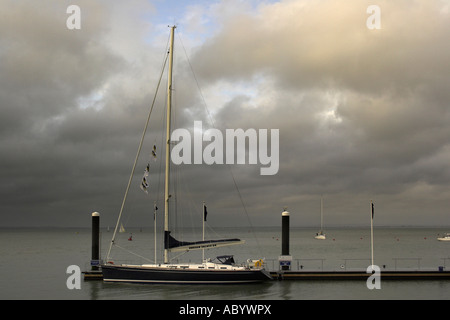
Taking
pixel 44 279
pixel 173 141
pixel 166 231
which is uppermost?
pixel 173 141

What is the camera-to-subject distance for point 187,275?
4406 centimetres

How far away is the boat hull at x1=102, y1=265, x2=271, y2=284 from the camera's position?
44.0m

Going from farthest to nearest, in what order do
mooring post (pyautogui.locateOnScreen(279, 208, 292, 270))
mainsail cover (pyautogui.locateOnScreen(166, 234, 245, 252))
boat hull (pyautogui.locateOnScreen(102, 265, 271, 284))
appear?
mooring post (pyautogui.locateOnScreen(279, 208, 292, 270)), mainsail cover (pyautogui.locateOnScreen(166, 234, 245, 252)), boat hull (pyautogui.locateOnScreen(102, 265, 271, 284))

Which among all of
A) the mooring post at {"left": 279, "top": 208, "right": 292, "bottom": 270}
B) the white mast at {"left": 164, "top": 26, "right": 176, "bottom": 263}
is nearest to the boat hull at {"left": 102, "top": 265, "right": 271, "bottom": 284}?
the white mast at {"left": 164, "top": 26, "right": 176, "bottom": 263}

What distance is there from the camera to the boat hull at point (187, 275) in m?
44.0

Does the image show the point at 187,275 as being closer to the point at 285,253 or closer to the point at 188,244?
the point at 188,244

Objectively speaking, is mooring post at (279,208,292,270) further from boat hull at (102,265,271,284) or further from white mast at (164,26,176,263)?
white mast at (164,26,176,263)

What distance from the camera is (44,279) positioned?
186ft

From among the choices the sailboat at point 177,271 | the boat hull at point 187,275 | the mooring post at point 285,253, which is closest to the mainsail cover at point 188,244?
the sailboat at point 177,271

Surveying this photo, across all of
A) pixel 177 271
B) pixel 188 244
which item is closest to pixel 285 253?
pixel 188 244

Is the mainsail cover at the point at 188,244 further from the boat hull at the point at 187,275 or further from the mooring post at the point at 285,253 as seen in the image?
the mooring post at the point at 285,253
